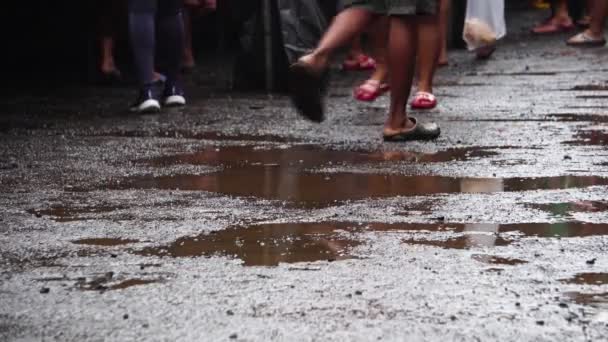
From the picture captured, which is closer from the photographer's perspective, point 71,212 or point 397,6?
point 71,212

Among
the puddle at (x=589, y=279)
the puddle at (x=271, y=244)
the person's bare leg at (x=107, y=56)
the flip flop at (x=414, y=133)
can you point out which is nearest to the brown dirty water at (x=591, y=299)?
the puddle at (x=589, y=279)

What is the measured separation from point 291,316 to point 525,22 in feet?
43.2

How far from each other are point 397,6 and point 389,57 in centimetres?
25

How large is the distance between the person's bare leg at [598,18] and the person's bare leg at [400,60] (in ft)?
18.0

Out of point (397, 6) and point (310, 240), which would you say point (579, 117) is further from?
point (310, 240)

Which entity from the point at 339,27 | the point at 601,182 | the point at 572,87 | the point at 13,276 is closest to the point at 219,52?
→ the point at 572,87

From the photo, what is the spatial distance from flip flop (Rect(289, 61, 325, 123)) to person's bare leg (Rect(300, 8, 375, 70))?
32mm

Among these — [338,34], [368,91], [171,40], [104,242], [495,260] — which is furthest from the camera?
[171,40]

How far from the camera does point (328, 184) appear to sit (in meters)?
4.80

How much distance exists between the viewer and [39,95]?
909 centimetres

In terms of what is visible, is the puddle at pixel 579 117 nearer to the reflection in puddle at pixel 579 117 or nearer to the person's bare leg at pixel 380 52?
the reflection in puddle at pixel 579 117

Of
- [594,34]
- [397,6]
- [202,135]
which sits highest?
[397,6]

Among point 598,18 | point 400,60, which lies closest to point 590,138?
point 400,60

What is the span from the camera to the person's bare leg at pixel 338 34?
5734 millimetres
